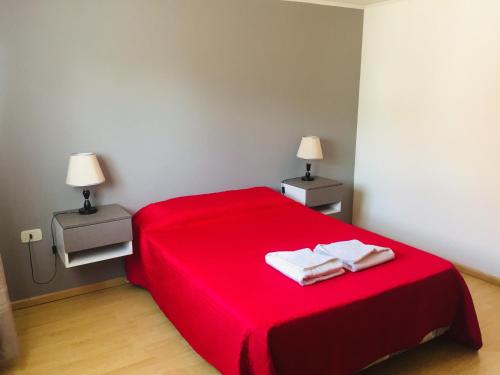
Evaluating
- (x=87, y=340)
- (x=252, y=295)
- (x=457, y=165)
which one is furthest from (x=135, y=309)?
(x=457, y=165)

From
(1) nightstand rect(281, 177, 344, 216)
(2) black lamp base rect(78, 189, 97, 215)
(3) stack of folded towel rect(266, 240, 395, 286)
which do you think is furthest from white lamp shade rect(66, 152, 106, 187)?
(1) nightstand rect(281, 177, 344, 216)

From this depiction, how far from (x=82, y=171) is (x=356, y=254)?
173 cm

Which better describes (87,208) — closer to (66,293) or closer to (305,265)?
(66,293)

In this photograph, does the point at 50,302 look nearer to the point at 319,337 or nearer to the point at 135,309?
the point at 135,309

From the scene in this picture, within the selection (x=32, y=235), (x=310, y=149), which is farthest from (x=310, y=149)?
(x=32, y=235)

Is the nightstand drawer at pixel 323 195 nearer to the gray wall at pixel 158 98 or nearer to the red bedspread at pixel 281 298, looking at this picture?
the gray wall at pixel 158 98

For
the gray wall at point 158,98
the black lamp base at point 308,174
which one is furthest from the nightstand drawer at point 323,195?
the gray wall at point 158,98

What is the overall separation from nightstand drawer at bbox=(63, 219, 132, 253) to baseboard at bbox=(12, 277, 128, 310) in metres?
0.53

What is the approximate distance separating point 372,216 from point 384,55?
148cm

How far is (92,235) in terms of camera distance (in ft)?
8.44

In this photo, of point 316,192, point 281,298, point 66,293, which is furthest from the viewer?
point 316,192

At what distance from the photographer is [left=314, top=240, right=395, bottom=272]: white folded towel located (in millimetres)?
2131

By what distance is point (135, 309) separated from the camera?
108 inches

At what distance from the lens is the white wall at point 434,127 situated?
2984 millimetres
